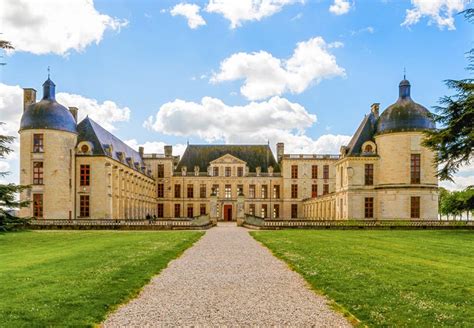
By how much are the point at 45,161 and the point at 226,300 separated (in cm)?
3102

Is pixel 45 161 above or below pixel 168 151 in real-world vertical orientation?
below

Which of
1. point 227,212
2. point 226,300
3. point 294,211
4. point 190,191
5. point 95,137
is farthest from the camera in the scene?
point 190,191

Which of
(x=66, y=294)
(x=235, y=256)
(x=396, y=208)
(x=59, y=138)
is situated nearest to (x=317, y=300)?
(x=66, y=294)

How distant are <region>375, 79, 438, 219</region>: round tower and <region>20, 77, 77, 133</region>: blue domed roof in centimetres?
2441

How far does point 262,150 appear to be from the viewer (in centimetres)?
5850

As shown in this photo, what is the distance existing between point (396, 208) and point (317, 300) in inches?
1163

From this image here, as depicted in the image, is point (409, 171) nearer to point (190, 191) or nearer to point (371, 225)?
point (371, 225)

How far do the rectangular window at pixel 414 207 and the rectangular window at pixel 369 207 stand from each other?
9.46 feet

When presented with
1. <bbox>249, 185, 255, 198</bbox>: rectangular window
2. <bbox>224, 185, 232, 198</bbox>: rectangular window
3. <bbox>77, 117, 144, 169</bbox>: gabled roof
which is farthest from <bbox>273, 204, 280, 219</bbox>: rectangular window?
<bbox>77, 117, 144, 169</bbox>: gabled roof

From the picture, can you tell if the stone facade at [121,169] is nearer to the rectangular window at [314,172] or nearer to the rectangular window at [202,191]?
the rectangular window at [314,172]

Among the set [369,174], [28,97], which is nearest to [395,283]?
[369,174]

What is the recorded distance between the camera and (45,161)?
34719 mm

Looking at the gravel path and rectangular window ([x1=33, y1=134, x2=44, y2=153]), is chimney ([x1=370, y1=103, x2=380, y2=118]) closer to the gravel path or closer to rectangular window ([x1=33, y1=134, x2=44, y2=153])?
rectangular window ([x1=33, y1=134, x2=44, y2=153])

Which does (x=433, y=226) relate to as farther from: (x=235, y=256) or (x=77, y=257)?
(x=77, y=257)
